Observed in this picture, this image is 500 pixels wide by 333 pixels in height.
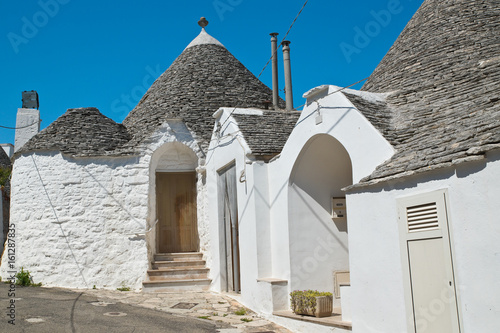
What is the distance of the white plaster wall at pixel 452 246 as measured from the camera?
4.17 m

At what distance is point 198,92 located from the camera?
13.6 meters

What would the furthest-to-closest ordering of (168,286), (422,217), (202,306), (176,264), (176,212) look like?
(176,212)
(176,264)
(168,286)
(202,306)
(422,217)

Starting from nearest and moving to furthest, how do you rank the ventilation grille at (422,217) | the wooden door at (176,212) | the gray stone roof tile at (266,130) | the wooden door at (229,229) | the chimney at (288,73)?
the ventilation grille at (422,217)
the gray stone roof tile at (266,130)
the wooden door at (229,229)
the chimney at (288,73)
the wooden door at (176,212)

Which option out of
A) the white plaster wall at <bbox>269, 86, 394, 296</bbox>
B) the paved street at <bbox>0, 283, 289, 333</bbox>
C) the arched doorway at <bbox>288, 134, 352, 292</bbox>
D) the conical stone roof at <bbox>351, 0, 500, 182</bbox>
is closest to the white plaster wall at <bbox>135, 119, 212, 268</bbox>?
the paved street at <bbox>0, 283, 289, 333</bbox>

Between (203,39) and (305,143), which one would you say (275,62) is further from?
(305,143)

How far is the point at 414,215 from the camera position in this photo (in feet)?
16.6

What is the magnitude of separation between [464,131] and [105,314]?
6.08m

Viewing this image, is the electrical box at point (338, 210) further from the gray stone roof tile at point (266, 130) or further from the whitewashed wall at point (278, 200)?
the gray stone roof tile at point (266, 130)

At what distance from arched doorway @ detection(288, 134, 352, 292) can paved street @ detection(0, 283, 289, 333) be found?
3.53 feet

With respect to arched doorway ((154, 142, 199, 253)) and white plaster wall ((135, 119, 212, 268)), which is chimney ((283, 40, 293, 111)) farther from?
arched doorway ((154, 142, 199, 253))

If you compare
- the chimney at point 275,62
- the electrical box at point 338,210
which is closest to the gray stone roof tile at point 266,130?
the electrical box at point 338,210

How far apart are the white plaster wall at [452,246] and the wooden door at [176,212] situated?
23.0 ft

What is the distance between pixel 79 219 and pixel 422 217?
864cm

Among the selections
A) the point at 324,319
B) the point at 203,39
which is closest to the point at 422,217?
the point at 324,319
